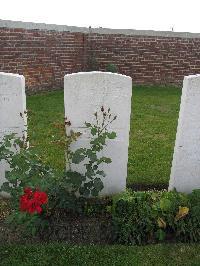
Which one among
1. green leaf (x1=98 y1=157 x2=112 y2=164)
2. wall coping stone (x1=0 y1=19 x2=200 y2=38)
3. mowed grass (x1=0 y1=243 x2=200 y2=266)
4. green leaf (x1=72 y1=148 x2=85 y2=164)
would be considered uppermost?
wall coping stone (x1=0 y1=19 x2=200 y2=38)

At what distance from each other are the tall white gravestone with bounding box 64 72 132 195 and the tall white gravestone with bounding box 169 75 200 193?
1.63 ft

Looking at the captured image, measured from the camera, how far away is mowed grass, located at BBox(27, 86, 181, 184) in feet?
15.9

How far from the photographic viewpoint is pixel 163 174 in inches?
186

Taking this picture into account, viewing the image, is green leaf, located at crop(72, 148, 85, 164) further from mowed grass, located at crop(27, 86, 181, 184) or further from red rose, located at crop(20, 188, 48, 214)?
red rose, located at crop(20, 188, 48, 214)

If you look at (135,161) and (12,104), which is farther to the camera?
(135,161)

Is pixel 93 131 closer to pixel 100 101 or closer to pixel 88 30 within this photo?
pixel 100 101

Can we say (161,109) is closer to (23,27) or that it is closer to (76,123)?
(23,27)

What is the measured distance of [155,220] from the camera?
3395 millimetres

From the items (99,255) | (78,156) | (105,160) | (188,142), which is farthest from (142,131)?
(99,255)

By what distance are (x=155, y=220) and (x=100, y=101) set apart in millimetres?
1164

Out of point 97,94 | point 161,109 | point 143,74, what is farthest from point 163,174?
point 143,74

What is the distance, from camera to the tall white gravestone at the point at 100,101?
3559mm

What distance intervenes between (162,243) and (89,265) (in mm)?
692

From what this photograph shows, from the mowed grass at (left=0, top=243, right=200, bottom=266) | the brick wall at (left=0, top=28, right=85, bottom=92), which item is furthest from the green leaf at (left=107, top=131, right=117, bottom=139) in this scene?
the brick wall at (left=0, top=28, right=85, bottom=92)
